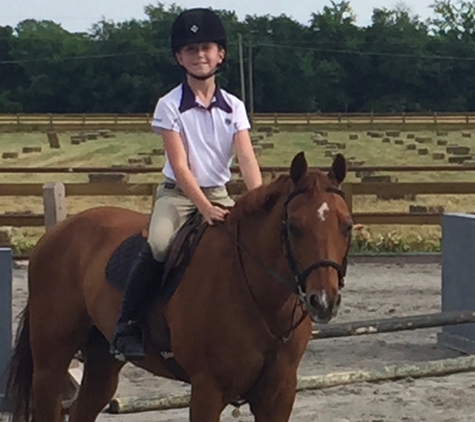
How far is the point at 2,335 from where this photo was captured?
20.2 ft

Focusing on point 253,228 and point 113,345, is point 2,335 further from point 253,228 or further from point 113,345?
point 253,228

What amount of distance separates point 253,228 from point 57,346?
1.56 m

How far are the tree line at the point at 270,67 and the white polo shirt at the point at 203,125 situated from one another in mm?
66075

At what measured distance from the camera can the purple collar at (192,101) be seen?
4.28 metres

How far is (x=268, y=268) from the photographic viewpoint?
154 inches

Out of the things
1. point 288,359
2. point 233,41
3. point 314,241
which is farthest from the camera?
point 233,41

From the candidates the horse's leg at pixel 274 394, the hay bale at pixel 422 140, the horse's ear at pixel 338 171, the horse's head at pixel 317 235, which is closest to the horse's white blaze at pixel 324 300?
the horse's head at pixel 317 235

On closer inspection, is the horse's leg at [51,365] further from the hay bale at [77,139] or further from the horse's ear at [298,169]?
the hay bale at [77,139]

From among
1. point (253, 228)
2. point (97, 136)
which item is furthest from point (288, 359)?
point (97, 136)

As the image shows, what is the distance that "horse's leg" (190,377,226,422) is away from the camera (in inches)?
156

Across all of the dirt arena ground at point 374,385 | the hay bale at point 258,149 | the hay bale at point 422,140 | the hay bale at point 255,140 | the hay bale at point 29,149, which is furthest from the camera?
the hay bale at point 422,140

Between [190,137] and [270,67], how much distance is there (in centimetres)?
7660

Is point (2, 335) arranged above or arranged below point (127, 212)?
below

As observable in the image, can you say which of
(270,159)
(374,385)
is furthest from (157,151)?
(374,385)
